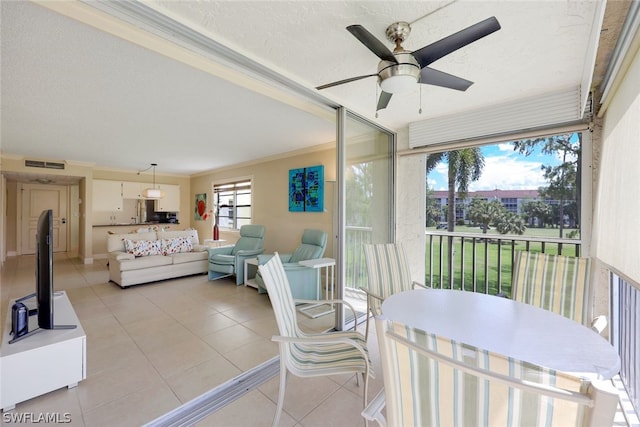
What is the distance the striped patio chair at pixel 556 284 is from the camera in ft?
5.69

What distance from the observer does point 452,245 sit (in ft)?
11.3

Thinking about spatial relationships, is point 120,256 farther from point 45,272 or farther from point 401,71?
point 401,71

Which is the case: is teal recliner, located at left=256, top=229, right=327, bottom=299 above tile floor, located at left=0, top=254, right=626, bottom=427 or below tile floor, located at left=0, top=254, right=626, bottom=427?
above

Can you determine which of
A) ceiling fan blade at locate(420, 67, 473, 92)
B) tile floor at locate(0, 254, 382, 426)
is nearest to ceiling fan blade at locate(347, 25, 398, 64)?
ceiling fan blade at locate(420, 67, 473, 92)

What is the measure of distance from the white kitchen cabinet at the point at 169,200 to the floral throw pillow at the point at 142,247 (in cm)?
332

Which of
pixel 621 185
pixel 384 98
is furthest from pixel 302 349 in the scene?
pixel 621 185

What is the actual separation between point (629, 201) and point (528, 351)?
4.60 ft

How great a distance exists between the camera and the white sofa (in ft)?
14.0

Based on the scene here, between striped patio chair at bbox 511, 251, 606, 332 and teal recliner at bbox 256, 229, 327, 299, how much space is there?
2370 millimetres

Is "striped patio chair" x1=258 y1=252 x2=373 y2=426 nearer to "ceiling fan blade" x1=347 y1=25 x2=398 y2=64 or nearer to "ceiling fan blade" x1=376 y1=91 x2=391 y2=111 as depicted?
"ceiling fan blade" x1=347 y1=25 x2=398 y2=64

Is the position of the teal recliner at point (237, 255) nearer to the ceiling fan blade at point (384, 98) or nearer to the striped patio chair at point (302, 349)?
the striped patio chair at point (302, 349)

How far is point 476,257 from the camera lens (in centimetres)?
334

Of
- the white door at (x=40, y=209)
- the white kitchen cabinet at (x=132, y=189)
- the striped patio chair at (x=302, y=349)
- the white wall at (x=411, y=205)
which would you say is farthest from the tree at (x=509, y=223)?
the white door at (x=40, y=209)

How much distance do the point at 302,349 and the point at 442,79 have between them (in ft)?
6.30
